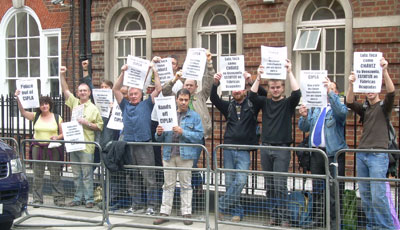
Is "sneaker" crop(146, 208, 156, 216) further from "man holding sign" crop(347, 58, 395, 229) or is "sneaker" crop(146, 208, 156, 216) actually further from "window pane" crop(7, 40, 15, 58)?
"window pane" crop(7, 40, 15, 58)

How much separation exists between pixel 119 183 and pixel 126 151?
44 centimetres

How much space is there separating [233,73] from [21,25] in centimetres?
882

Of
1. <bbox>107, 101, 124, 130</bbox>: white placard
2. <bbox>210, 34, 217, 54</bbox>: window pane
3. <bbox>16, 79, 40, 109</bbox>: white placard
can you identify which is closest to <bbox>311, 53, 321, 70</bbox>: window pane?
<bbox>210, 34, 217, 54</bbox>: window pane

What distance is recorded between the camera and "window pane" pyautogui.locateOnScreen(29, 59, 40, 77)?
15281 millimetres

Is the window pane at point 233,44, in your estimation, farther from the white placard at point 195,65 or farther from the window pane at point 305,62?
the white placard at point 195,65

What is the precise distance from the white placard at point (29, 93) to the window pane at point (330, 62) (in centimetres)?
512

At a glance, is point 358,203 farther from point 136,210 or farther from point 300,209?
point 136,210

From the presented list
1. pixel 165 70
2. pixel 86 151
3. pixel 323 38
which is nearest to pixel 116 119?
pixel 86 151

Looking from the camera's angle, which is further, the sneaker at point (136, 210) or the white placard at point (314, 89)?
the sneaker at point (136, 210)

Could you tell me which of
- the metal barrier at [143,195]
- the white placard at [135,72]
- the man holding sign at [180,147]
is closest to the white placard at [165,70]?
the white placard at [135,72]

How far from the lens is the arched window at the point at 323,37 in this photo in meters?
11.3

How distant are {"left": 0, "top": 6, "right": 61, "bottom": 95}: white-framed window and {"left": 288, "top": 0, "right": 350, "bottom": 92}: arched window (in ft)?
19.5

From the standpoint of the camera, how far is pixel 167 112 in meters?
8.07

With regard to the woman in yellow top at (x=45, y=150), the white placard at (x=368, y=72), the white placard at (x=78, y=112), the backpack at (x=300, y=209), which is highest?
the white placard at (x=368, y=72)
